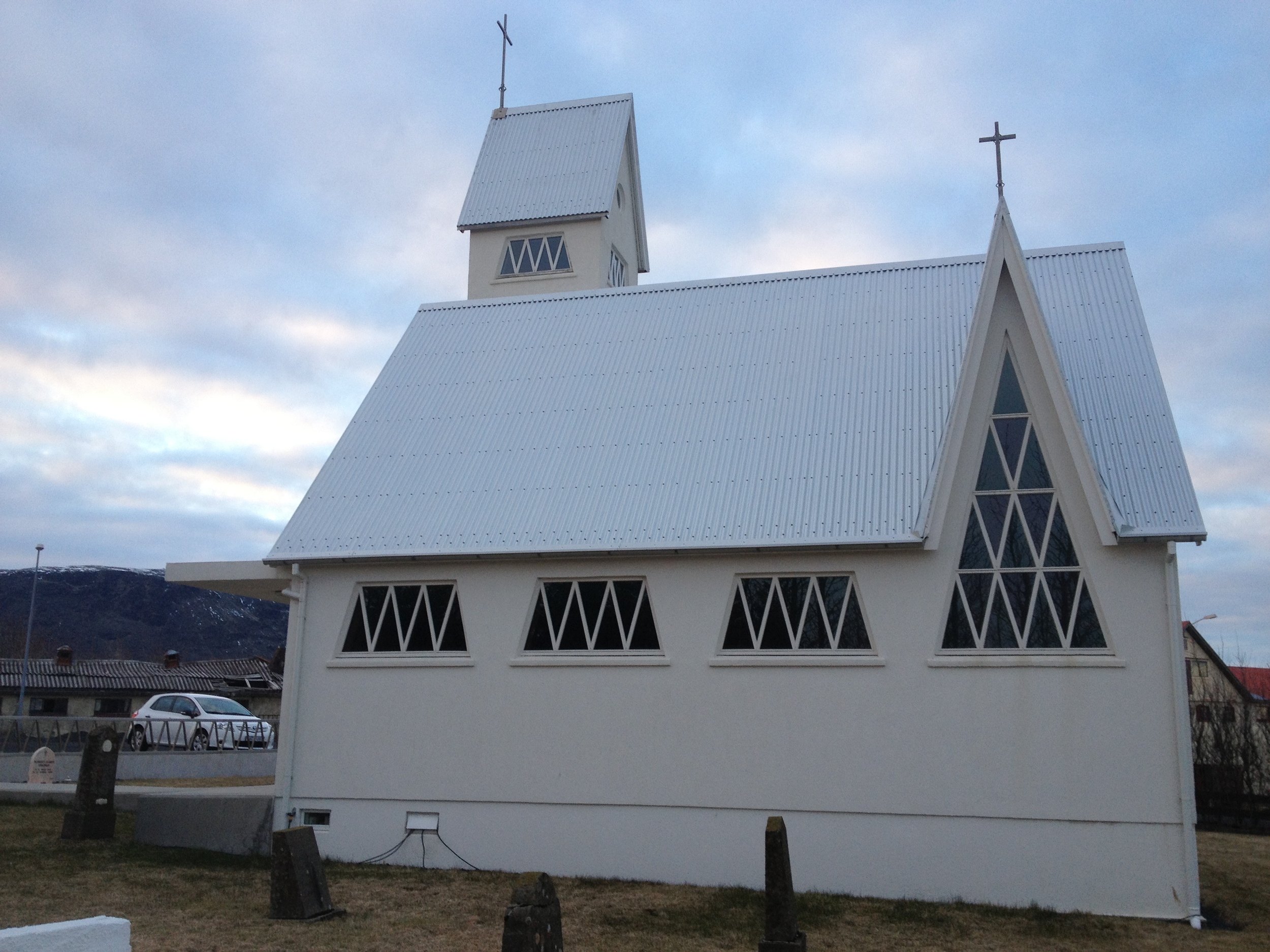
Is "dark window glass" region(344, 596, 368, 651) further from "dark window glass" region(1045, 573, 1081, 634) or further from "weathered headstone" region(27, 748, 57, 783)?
"weathered headstone" region(27, 748, 57, 783)

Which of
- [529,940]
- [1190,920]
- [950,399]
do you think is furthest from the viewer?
[950,399]

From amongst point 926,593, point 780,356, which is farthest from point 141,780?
point 926,593

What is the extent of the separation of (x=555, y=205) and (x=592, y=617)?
12.3 m

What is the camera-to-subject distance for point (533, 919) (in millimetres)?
7543

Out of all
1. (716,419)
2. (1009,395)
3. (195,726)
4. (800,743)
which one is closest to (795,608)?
(800,743)

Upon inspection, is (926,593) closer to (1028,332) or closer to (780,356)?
(1028,332)

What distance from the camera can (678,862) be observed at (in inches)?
568

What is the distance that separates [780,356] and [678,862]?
304 inches

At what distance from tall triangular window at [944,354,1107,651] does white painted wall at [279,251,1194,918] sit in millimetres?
172

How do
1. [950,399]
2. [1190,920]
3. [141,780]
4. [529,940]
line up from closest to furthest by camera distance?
[529,940]
[1190,920]
[950,399]
[141,780]

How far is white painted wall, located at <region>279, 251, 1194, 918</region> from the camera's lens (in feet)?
43.4

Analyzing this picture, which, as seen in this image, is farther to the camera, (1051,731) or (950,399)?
(950,399)

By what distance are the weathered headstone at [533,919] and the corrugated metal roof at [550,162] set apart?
18.4 meters

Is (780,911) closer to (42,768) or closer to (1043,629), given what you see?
(1043,629)
